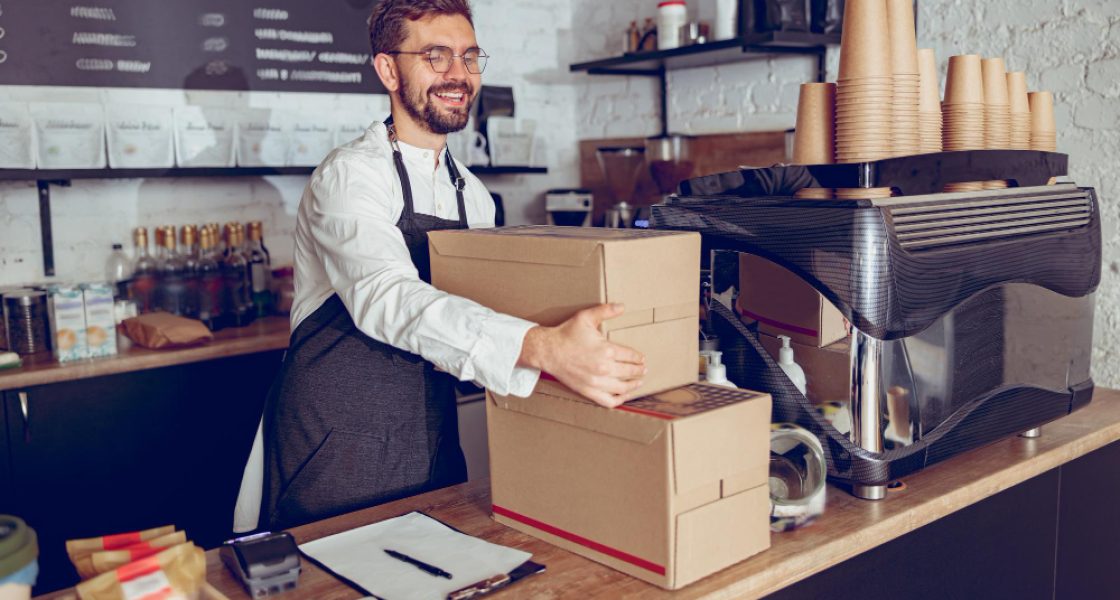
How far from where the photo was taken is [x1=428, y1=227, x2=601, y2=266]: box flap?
1.22 meters

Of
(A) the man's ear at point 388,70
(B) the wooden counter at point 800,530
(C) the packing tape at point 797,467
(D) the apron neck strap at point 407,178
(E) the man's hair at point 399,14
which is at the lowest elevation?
(B) the wooden counter at point 800,530

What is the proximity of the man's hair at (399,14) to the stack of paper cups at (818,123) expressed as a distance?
0.75 meters

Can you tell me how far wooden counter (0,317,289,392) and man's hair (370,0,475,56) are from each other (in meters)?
1.10

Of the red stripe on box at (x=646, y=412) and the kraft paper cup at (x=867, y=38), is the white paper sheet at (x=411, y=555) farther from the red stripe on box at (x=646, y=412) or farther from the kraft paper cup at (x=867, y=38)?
the kraft paper cup at (x=867, y=38)

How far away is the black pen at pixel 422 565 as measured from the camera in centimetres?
120

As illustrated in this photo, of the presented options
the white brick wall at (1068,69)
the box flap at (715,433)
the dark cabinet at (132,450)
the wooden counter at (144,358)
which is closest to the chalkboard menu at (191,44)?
the wooden counter at (144,358)

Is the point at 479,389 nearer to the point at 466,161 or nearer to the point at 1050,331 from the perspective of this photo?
the point at 466,161

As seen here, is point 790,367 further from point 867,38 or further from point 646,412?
point 867,38

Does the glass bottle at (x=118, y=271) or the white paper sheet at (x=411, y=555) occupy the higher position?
the glass bottle at (x=118, y=271)

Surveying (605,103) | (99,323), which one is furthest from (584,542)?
(605,103)

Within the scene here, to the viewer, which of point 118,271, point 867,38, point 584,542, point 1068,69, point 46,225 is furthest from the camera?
point 118,271

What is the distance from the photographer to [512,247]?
1.32 metres

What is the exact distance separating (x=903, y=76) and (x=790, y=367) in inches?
18.1

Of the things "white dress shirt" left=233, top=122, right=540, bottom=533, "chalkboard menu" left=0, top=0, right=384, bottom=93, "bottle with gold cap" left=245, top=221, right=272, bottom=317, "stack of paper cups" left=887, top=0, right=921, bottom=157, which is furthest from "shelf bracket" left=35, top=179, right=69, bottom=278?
"stack of paper cups" left=887, top=0, right=921, bottom=157
